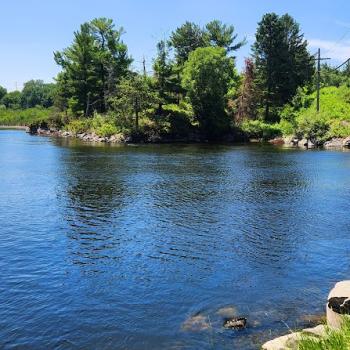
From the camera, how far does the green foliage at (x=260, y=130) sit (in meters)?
84.4

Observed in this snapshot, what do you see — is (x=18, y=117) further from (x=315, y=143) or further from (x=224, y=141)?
(x=315, y=143)

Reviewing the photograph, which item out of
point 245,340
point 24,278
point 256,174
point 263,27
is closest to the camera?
point 245,340

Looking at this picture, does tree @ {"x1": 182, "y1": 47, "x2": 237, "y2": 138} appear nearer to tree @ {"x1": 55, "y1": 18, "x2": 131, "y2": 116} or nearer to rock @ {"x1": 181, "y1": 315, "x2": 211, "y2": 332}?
tree @ {"x1": 55, "y1": 18, "x2": 131, "y2": 116}

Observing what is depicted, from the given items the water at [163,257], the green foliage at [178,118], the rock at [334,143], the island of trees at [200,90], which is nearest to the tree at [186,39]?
the island of trees at [200,90]

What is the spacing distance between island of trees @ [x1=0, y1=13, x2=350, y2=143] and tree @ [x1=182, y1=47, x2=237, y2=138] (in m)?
0.17

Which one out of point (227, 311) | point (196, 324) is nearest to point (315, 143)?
point (227, 311)

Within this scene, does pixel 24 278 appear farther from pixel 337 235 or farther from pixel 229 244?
pixel 337 235

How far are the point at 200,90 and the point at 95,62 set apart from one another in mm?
27511

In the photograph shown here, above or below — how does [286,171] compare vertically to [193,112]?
below

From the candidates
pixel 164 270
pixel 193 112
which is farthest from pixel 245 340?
pixel 193 112

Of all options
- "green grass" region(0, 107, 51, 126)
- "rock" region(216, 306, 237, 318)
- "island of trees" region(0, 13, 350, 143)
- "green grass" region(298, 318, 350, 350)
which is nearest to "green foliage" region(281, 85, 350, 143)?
"island of trees" region(0, 13, 350, 143)

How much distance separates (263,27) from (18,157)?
5681 cm

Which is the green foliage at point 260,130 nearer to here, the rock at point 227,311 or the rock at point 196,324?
the rock at point 227,311

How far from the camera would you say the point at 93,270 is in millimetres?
16531
